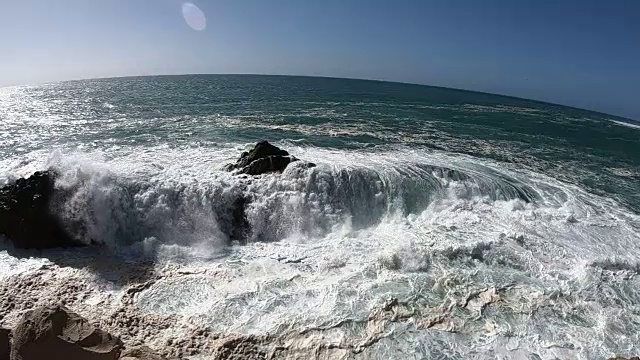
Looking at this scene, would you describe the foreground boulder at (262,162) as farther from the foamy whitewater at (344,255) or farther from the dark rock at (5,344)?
the dark rock at (5,344)

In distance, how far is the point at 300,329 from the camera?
24.9 feet

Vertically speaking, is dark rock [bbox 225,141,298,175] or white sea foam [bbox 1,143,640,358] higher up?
dark rock [bbox 225,141,298,175]

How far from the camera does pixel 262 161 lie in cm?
1442

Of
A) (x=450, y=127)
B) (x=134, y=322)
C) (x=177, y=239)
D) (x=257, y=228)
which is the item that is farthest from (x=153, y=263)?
(x=450, y=127)

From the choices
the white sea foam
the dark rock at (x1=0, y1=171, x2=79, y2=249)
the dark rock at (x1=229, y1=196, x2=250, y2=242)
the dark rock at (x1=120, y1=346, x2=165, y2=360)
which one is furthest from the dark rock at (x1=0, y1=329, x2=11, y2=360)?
the dark rock at (x1=229, y1=196, x2=250, y2=242)

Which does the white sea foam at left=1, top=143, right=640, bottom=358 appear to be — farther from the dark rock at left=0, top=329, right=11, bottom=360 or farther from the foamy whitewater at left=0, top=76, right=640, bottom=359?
the dark rock at left=0, top=329, right=11, bottom=360

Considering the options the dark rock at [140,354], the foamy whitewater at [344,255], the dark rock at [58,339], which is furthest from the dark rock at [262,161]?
the dark rock at [58,339]

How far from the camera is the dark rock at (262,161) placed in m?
14.3

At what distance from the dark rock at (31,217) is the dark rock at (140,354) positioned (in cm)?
593

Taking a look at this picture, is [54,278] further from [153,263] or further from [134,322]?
[134,322]

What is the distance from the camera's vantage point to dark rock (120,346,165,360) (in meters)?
6.22

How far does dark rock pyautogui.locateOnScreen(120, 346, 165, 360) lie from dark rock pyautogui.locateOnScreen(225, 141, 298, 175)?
8.23 metres

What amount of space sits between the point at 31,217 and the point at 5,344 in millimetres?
6220

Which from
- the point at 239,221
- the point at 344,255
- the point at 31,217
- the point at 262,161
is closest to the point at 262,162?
the point at 262,161
